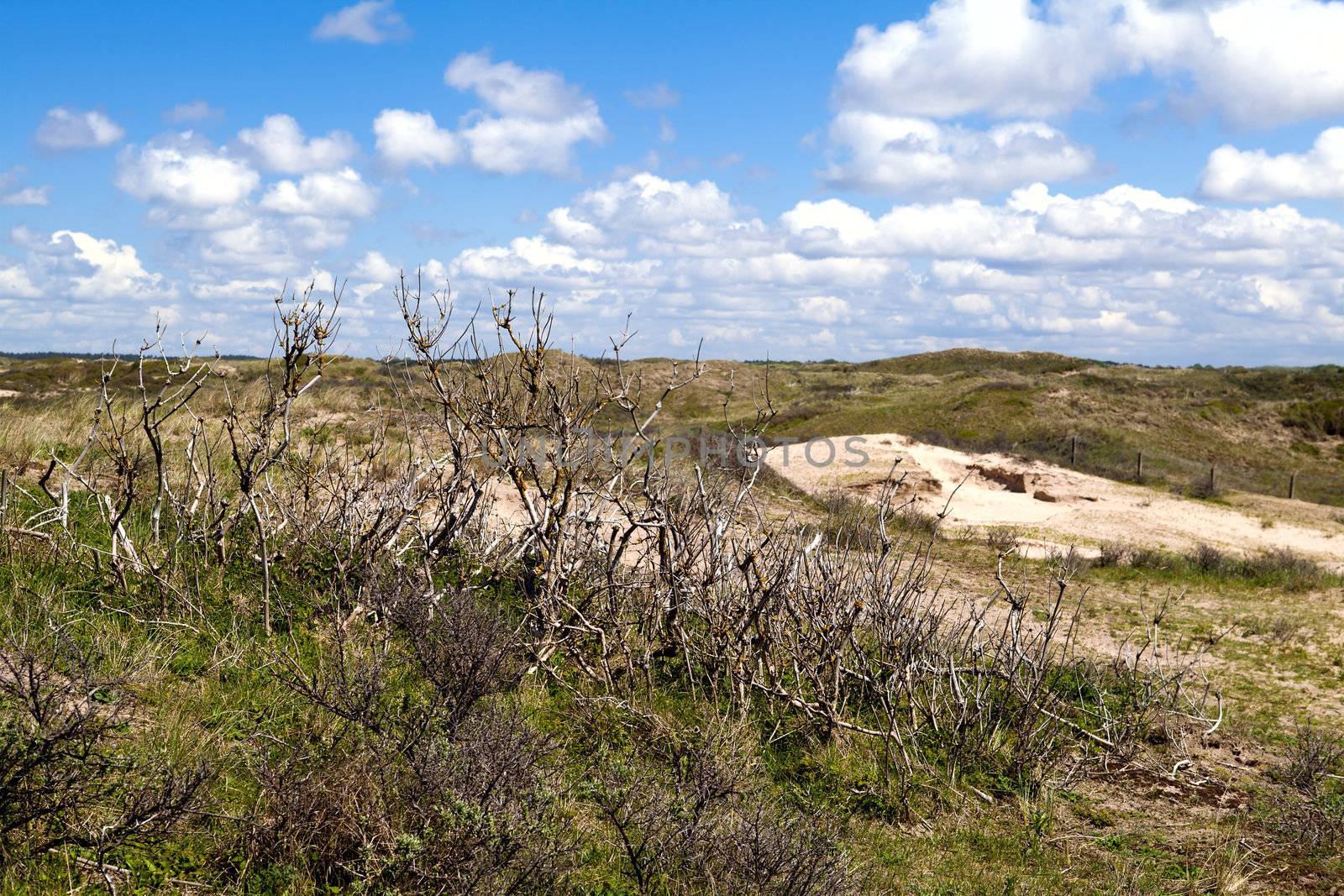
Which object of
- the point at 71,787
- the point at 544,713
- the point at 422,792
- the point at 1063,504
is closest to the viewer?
the point at 71,787

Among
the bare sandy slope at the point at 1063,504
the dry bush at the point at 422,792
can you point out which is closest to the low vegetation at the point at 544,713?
the dry bush at the point at 422,792

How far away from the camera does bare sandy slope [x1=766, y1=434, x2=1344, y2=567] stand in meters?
16.5

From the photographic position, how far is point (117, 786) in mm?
3664

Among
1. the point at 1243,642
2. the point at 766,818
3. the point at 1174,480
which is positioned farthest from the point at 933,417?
the point at 766,818

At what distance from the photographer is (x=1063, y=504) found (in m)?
19.2

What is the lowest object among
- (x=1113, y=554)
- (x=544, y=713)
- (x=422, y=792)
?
(x=1113, y=554)

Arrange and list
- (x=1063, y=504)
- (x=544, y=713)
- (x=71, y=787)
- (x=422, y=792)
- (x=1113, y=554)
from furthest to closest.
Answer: (x=1063, y=504), (x=1113, y=554), (x=544, y=713), (x=422, y=792), (x=71, y=787)

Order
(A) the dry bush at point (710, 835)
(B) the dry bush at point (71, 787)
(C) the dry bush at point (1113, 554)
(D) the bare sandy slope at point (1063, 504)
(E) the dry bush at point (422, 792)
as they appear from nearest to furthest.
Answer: (B) the dry bush at point (71, 787), (E) the dry bush at point (422, 792), (A) the dry bush at point (710, 835), (C) the dry bush at point (1113, 554), (D) the bare sandy slope at point (1063, 504)

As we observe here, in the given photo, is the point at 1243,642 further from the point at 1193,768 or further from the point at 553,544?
the point at 553,544

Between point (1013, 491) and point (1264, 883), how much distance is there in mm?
16712

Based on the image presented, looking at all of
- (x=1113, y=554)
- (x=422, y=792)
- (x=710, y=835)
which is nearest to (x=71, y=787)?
(x=422, y=792)

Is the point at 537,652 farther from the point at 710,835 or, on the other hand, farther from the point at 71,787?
the point at 71,787

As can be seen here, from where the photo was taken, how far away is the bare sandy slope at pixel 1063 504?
1655cm

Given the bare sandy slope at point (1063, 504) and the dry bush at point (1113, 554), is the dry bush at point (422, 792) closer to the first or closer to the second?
the dry bush at point (1113, 554)
